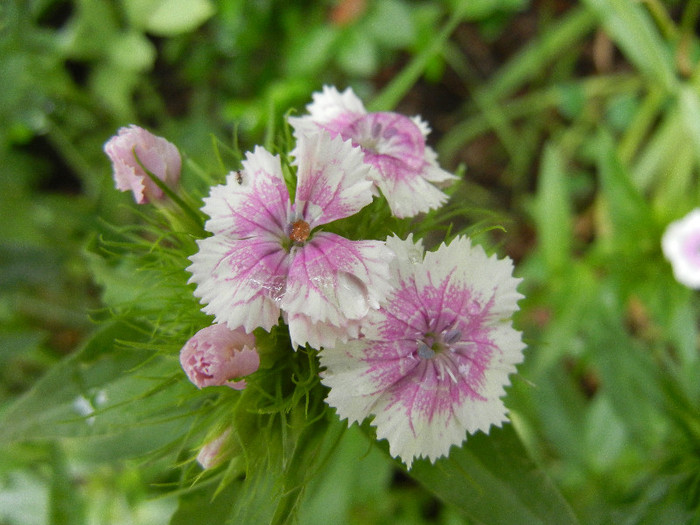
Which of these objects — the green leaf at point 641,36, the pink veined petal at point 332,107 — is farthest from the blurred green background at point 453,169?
the pink veined petal at point 332,107

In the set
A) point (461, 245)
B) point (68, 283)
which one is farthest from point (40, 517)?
point (461, 245)

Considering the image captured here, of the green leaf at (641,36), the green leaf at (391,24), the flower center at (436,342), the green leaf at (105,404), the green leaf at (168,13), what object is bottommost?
the flower center at (436,342)

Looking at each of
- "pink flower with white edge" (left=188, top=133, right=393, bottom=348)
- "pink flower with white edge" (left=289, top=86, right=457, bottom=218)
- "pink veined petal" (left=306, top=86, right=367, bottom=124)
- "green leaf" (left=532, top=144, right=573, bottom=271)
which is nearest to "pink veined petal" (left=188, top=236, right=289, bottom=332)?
"pink flower with white edge" (left=188, top=133, right=393, bottom=348)

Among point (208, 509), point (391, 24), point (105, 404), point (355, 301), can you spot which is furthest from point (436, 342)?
point (391, 24)

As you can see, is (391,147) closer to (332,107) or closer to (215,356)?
(332,107)

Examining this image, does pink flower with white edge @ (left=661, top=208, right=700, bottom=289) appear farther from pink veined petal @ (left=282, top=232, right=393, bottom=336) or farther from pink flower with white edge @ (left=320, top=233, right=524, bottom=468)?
pink veined petal @ (left=282, top=232, right=393, bottom=336)

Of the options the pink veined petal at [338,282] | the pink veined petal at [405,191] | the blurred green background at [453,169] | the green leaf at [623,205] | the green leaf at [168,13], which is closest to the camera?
the pink veined petal at [338,282]

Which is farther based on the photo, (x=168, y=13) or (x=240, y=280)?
(x=168, y=13)

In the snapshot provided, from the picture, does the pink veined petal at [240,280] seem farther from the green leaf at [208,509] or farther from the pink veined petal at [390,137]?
the green leaf at [208,509]
